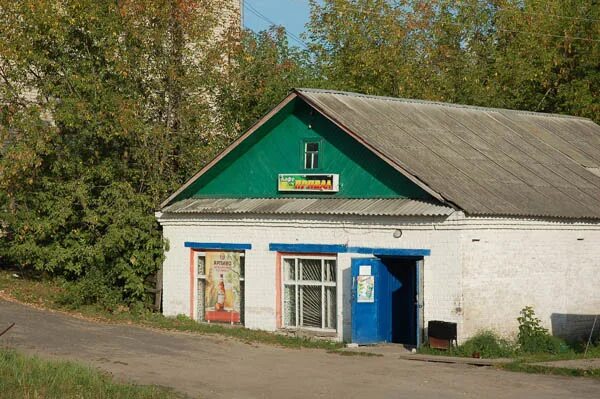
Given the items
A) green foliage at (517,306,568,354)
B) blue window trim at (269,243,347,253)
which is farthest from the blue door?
green foliage at (517,306,568,354)

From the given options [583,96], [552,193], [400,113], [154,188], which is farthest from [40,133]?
[583,96]

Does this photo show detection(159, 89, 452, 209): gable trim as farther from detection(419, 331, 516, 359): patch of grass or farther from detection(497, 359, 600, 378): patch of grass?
detection(497, 359, 600, 378): patch of grass

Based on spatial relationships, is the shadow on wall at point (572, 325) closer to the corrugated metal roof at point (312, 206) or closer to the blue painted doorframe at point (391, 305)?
the blue painted doorframe at point (391, 305)

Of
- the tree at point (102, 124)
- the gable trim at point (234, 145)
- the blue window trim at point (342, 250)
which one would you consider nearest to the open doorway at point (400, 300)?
the blue window trim at point (342, 250)

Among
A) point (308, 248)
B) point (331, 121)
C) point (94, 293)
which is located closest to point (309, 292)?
point (308, 248)

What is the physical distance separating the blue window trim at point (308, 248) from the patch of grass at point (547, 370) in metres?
5.41

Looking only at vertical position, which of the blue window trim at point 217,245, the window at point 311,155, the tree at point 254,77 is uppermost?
the tree at point 254,77

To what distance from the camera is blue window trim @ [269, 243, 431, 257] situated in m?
22.5

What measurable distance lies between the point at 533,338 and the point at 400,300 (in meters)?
3.14

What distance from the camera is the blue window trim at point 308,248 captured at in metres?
24.1

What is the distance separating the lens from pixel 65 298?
93.2 ft

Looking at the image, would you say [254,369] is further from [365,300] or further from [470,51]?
[470,51]

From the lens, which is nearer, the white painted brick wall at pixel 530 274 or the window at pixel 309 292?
the white painted brick wall at pixel 530 274

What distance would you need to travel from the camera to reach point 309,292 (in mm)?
24766
